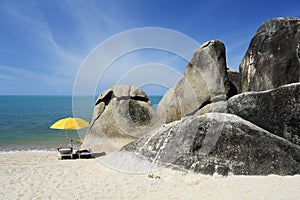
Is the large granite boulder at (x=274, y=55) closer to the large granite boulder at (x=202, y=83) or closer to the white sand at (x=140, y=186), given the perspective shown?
the large granite boulder at (x=202, y=83)

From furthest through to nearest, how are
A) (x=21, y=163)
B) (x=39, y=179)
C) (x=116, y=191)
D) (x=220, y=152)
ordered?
(x=21, y=163), (x=39, y=179), (x=220, y=152), (x=116, y=191)

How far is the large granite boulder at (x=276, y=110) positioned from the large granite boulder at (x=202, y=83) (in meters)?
1.96

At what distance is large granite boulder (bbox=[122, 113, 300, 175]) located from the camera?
23.7 feet

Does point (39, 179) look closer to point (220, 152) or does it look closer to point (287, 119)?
point (220, 152)

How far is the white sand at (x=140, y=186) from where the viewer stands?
20.1 ft

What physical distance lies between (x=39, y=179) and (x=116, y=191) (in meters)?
3.04

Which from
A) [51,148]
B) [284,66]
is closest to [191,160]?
[284,66]

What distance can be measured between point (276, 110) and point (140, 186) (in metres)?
4.61

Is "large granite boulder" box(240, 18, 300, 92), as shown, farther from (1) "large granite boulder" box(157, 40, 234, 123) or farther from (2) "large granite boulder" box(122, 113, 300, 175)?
(2) "large granite boulder" box(122, 113, 300, 175)

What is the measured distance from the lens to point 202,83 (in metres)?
10.5

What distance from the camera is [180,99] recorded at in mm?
11109

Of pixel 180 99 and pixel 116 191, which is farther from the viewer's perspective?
pixel 180 99

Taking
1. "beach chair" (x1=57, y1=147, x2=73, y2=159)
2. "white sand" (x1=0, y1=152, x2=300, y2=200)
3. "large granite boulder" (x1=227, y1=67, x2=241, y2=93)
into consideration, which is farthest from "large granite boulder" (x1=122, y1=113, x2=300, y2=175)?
"beach chair" (x1=57, y1=147, x2=73, y2=159)

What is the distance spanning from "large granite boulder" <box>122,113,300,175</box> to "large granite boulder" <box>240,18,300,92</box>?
2.28 meters
